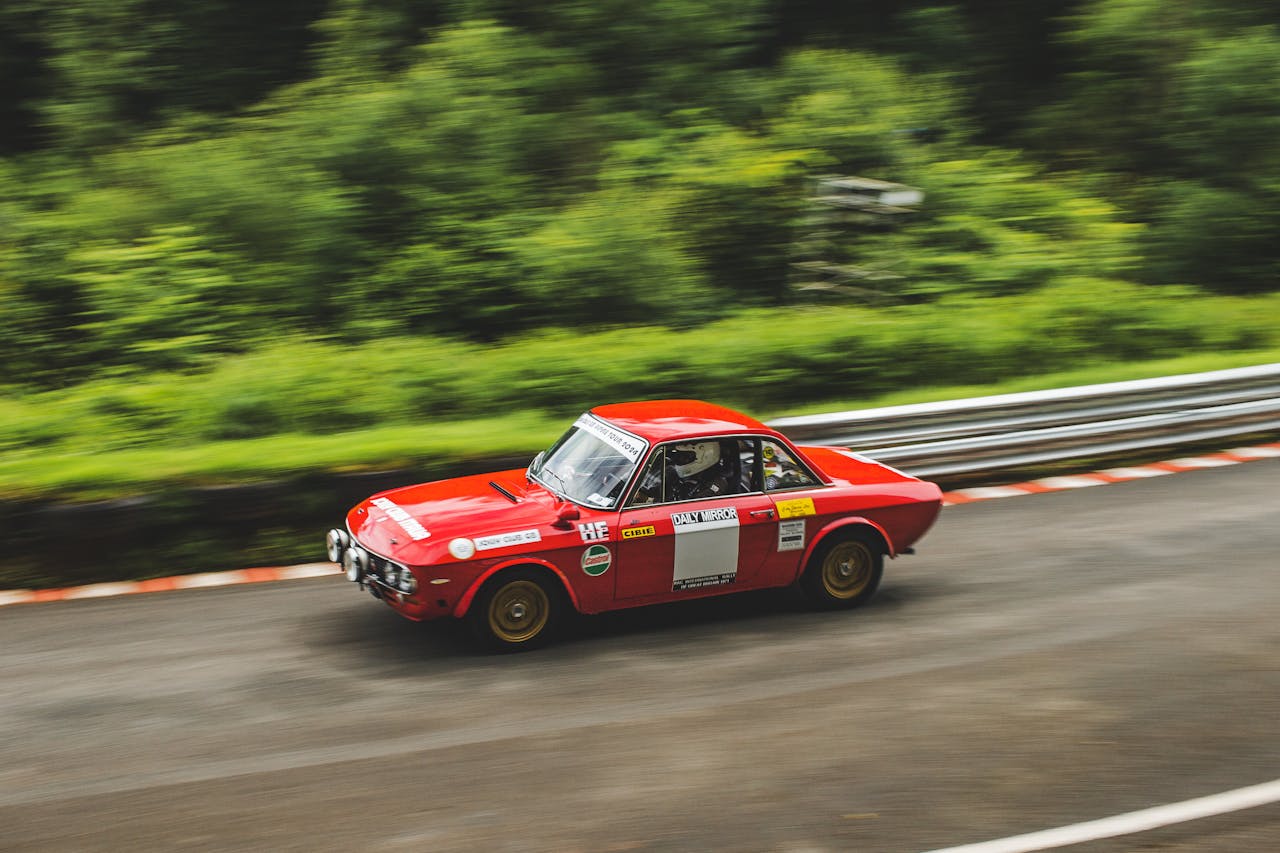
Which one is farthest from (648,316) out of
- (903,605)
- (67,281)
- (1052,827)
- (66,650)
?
(1052,827)

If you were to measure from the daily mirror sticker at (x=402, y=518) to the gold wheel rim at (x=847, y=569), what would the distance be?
9.34 ft

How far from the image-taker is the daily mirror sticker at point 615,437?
327 inches

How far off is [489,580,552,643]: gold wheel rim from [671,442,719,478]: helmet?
1.24 m

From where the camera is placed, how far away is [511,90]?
792 inches

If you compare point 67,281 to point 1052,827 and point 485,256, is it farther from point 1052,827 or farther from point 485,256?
point 1052,827

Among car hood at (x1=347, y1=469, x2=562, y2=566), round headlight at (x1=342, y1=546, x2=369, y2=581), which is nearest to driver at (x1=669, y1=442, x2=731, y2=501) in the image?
car hood at (x1=347, y1=469, x2=562, y2=566)

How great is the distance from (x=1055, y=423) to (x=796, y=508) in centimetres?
537

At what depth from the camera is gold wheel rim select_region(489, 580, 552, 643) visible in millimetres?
7824

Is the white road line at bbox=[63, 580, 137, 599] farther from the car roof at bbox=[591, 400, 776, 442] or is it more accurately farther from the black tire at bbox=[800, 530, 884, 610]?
the black tire at bbox=[800, 530, 884, 610]

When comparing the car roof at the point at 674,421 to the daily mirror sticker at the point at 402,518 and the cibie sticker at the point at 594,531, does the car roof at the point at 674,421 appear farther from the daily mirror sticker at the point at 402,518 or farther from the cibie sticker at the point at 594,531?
the daily mirror sticker at the point at 402,518

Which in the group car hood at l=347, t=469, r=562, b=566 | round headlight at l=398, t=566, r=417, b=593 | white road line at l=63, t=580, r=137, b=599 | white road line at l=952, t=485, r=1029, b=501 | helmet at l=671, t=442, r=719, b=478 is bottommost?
white road line at l=952, t=485, r=1029, b=501

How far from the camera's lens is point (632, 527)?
316 inches

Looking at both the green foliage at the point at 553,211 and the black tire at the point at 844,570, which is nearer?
the black tire at the point at 844,570

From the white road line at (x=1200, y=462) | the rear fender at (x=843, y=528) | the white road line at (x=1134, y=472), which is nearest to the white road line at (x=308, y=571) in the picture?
the rear fender at (x=843, y=528)
